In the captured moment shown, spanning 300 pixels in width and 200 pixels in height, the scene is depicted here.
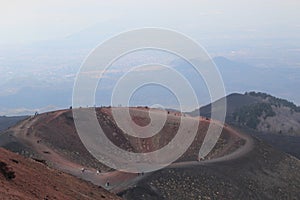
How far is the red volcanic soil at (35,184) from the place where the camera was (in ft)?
81.3

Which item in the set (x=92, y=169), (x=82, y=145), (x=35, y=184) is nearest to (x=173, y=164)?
(x=92, y=169)

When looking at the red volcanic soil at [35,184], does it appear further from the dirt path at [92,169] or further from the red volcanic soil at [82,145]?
the red volcanic soil at [82,145]

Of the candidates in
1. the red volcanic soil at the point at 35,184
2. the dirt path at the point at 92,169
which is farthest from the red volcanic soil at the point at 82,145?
the red volcanic soil at the point at 35,184

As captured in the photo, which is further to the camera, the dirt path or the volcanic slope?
the dirt path

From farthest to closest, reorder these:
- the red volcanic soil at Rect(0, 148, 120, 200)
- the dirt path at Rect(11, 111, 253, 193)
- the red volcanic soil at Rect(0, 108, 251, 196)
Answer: the red volcanic soil at Rect(0, 108, 251, 196), the dirt path at Rect(11, 111, 253, 193), the red volcanic soil at Rect(0, 148, 120, 200)

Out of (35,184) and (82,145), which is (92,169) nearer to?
(82,145)

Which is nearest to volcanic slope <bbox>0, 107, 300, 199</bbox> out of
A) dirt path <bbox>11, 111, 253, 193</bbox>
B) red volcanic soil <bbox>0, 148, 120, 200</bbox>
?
dirt path <bbox>11, 111, 253, 193</bbox>

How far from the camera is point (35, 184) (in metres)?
27.3

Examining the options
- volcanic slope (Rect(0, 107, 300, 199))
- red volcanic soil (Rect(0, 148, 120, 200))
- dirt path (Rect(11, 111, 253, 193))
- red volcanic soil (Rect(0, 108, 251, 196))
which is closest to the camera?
red volcanic soil (Rect(0, 148, 120, 200))

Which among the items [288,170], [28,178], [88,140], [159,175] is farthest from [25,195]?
[288,170]

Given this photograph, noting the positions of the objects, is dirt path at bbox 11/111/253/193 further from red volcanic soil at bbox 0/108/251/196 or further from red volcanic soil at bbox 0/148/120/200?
red volcanic soil at bbox 0/148/120/200

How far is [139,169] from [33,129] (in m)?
19.5

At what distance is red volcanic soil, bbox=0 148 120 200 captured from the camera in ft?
81.3

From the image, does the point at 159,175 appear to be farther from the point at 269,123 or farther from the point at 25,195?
the point at 269,123
